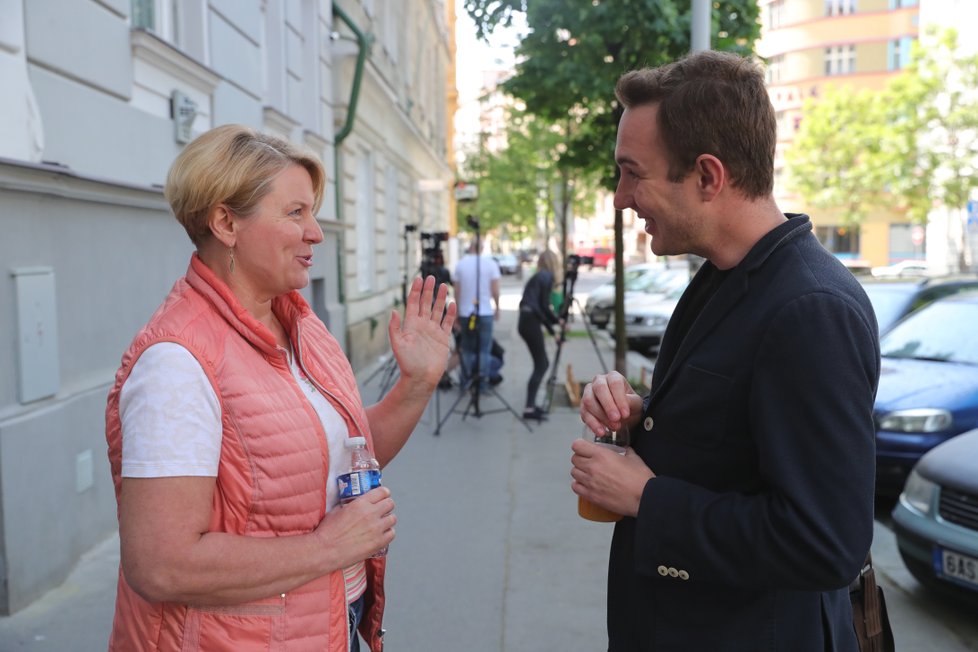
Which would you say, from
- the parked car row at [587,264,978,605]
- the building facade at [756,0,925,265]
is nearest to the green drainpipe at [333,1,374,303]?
the parked car row at [587,264,978,605]

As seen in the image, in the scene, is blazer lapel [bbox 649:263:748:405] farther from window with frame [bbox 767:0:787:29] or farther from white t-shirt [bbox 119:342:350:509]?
window with frame [bbox 767:0:787:29]

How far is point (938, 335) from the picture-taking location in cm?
707

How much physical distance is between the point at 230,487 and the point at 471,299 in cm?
853

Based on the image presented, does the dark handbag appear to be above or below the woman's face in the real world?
below

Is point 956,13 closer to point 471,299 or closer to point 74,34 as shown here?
point 471,299

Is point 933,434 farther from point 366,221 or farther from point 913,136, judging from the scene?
point 913,136

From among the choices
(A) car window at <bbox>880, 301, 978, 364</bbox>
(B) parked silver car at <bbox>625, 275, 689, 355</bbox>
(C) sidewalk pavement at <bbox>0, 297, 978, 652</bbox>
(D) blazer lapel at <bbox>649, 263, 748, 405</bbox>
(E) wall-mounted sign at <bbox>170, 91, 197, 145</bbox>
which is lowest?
(C) sidewalk pavement at <bbox>0, 297, 978, 652</bbox>

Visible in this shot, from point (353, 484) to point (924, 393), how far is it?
545 centimetres

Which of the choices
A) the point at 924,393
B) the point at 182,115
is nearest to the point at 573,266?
the point at 924,393

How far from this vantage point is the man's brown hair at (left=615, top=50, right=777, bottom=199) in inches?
62.6

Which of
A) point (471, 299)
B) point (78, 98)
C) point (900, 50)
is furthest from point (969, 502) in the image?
point (900, 50)

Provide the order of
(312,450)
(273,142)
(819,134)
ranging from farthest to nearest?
(819,134), (273,142), (312,450)

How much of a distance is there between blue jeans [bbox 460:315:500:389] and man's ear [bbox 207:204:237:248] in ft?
25.4

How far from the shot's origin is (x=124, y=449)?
1.59 m
